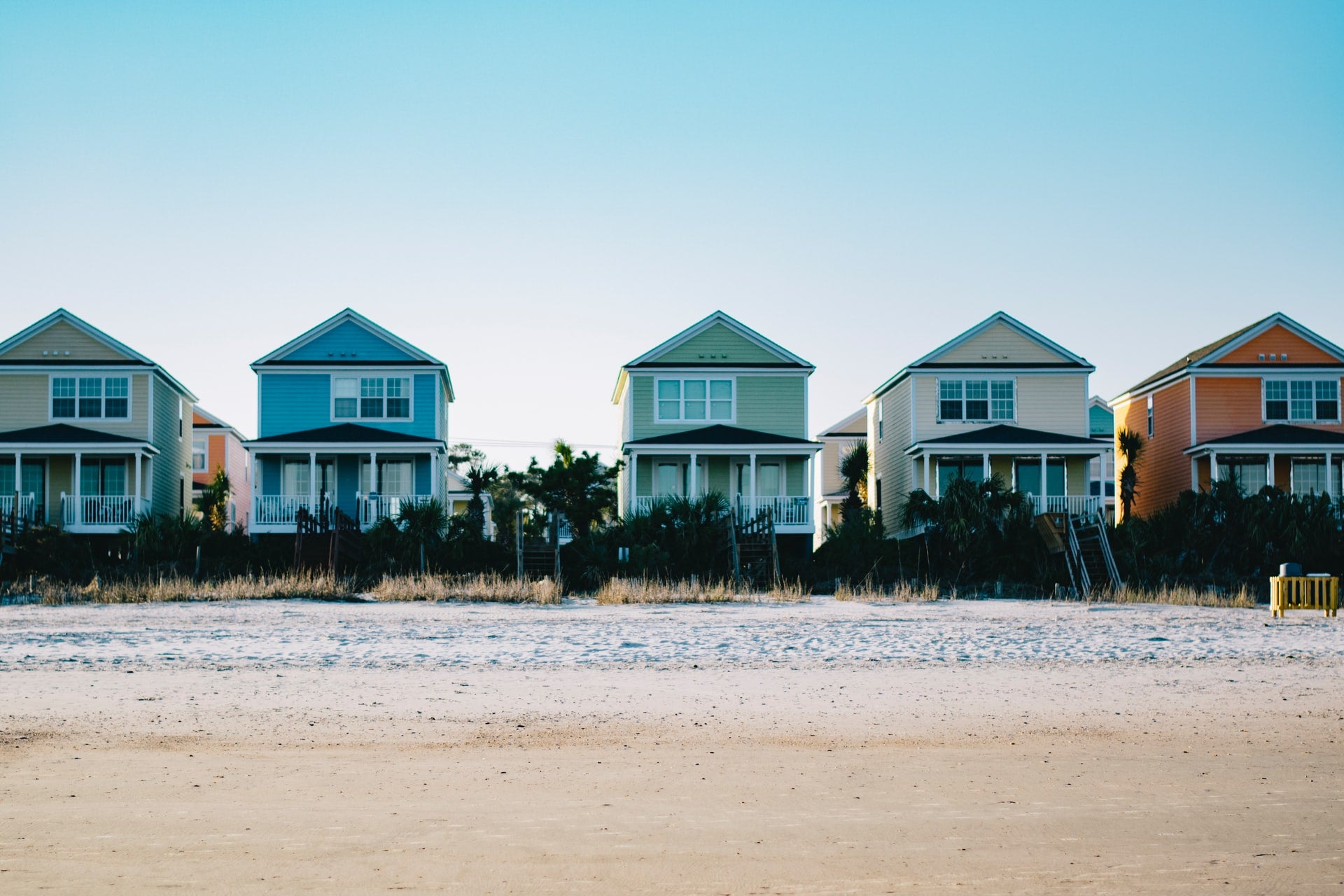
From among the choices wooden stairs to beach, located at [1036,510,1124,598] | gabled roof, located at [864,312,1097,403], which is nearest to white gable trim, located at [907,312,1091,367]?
gabled roof, located at [864,312,1097,403]

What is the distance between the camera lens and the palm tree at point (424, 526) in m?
32.8

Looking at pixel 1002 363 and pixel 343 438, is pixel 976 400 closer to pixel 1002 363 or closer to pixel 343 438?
pixel 1002 363

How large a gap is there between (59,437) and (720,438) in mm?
19399

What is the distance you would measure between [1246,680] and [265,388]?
105 feet

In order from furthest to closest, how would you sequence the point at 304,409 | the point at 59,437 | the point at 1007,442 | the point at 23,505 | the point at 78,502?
1. the point at 304,409
2. the point at 1007,442
3. the point at 59,437
4. the point at 23,505
5. the point at 78,502

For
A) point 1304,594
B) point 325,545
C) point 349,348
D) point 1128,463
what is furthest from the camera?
point 1128,463

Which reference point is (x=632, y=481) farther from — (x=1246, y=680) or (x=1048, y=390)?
(x=1246, y=680)

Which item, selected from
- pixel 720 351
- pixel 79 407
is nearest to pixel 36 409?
pixel 79 407

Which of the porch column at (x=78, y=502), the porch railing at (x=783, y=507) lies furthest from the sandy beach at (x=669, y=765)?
the porch column at (x=78, y=502)

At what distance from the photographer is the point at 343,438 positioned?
124ft

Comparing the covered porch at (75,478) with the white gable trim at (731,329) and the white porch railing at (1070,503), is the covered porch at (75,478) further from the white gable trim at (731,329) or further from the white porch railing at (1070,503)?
the white porch railing at (1070,503)

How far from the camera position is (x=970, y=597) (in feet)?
A: 96.1

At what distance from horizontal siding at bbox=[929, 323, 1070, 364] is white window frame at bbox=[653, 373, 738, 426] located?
647 centimetres

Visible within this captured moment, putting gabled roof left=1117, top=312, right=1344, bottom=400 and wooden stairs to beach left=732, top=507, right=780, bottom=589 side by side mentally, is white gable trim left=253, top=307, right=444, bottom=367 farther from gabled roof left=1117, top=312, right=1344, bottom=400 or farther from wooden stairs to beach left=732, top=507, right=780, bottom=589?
gabled roof left=1117, top=312, right=1344, bottom=400
